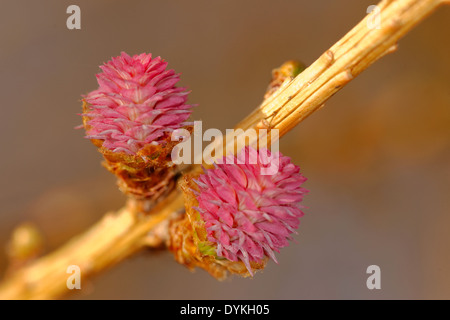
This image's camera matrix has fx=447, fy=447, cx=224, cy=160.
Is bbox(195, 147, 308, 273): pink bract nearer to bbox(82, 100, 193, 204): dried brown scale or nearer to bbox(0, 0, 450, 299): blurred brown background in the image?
bbox(82, 100, 193, 204): dried brown scale

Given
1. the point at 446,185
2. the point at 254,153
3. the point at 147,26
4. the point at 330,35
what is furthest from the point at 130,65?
the point at 446,185

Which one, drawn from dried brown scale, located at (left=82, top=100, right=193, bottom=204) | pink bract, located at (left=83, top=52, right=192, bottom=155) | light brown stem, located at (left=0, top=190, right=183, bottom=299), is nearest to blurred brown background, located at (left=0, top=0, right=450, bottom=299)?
light brown stem, located at (left=0, top=190, right=183, bottom=299)

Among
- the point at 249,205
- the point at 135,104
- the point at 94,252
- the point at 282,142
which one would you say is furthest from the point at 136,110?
the point at 282,142

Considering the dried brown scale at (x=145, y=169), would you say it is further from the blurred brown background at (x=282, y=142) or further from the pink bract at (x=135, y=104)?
the blurred brown background at (x=282, y=142)

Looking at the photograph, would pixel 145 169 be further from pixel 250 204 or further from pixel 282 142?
pixel 282 142

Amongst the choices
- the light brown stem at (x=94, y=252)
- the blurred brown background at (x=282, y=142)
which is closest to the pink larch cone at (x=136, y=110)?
the light brown stem at (x=94, y=252)

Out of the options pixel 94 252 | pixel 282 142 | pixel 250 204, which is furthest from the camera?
pixel 282 142
